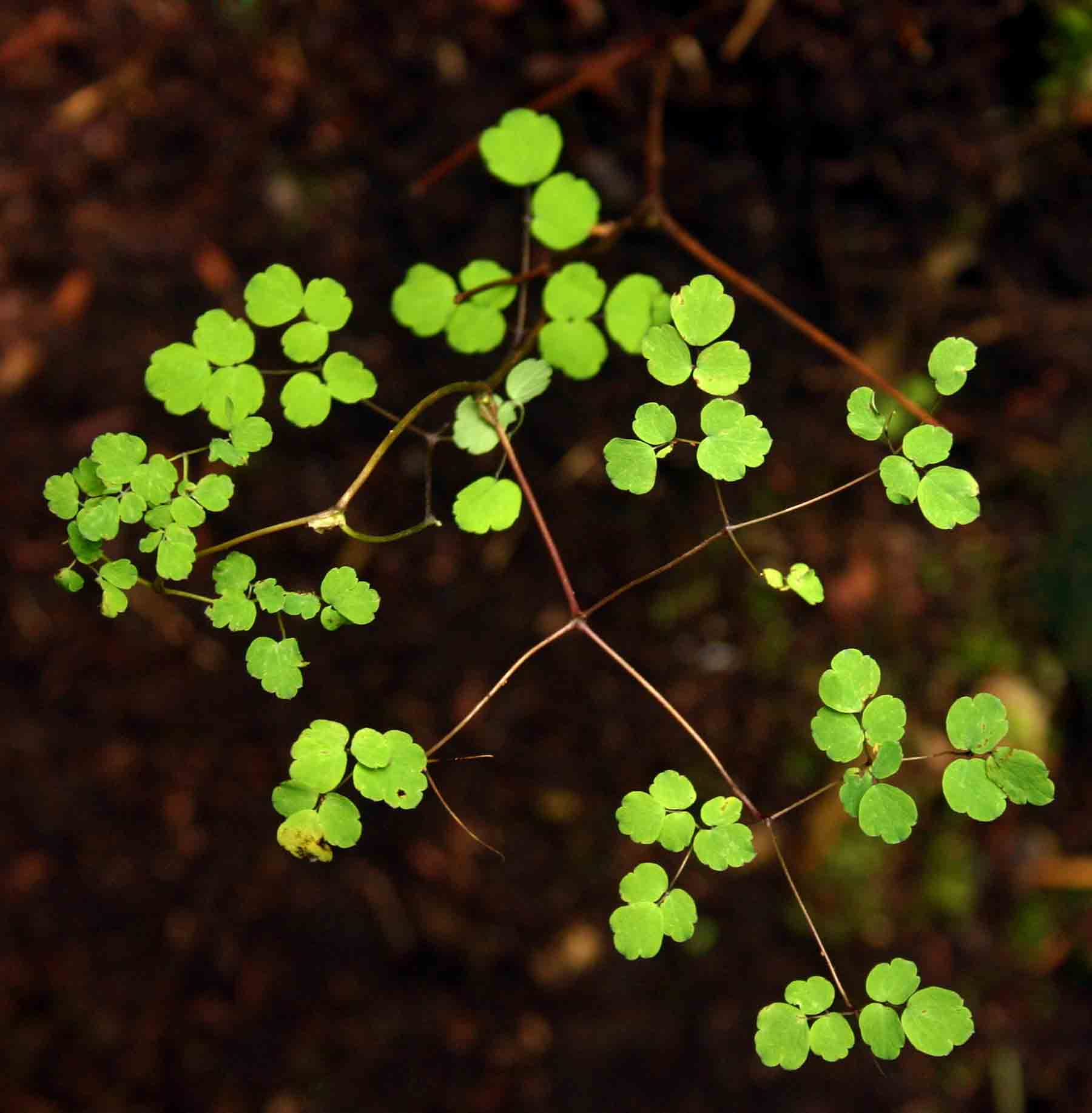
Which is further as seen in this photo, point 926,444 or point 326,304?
point 326,304

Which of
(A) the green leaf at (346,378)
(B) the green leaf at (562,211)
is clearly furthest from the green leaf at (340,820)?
(B) the green leaf at (562,211)

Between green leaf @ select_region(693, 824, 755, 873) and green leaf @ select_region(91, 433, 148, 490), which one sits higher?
green leaf @ select_region(91, 433, 148, 490)

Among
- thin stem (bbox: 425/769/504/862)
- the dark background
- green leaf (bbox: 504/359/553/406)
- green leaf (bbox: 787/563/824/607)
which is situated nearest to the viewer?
thin stem (bbox: 425/769/504/862)

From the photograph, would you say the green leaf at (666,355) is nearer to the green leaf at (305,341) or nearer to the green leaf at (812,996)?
the green leaf at (305,341)

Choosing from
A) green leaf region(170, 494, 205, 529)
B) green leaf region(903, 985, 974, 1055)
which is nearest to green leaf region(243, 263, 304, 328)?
green leaf region(170, 494, 205, 529)

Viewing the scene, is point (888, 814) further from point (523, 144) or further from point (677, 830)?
point (523, 144)

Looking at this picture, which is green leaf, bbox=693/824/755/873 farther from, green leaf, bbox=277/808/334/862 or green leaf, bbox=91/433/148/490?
green leaf, bbox=91/433/148/490

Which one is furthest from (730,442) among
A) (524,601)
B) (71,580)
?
(524,601)
